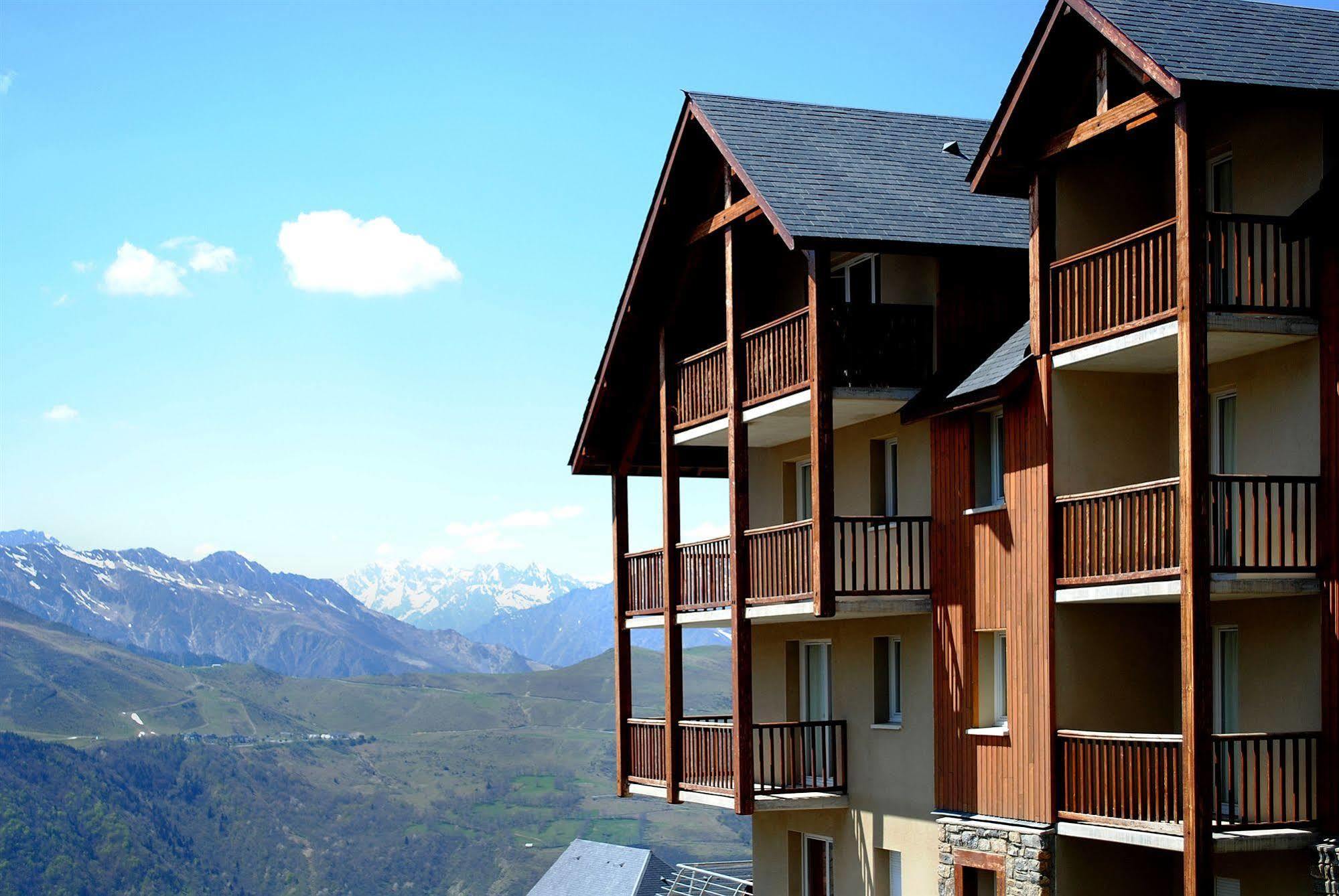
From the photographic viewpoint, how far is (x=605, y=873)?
272 feet

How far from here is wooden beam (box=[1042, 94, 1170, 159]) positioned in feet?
73.1

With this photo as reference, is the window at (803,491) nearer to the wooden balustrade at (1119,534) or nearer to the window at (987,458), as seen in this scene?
the window at (987,458)

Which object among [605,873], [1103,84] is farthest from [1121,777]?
[605,873]

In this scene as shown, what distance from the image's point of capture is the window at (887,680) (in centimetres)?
2898

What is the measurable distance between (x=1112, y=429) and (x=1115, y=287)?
7.56 feet

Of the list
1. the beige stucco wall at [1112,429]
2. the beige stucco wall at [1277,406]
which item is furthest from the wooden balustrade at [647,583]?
the beige stucco wall at [1277,406]

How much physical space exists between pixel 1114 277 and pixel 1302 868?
7.54 meters

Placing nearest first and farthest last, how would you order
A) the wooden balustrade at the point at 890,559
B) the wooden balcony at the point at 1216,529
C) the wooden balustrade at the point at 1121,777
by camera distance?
the wooden balcony at the point at 1216,529
the wooden balustrade at the point at 1121,777
the wooden balustrade at the point at 890,559

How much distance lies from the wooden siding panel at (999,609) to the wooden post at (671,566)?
586 cm

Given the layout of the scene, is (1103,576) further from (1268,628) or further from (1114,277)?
(1114,277)

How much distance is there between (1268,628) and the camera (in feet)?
73.1

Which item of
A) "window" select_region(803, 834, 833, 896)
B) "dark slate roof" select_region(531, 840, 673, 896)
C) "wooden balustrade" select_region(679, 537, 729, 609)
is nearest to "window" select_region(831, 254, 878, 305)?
"wooden balustrade" select_region(679, 537, 729, 609)

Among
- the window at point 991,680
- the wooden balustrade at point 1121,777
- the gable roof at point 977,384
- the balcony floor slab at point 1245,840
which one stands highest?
the gable roof at point 977,384

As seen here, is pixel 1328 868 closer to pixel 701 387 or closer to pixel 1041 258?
pixel 1041 258
